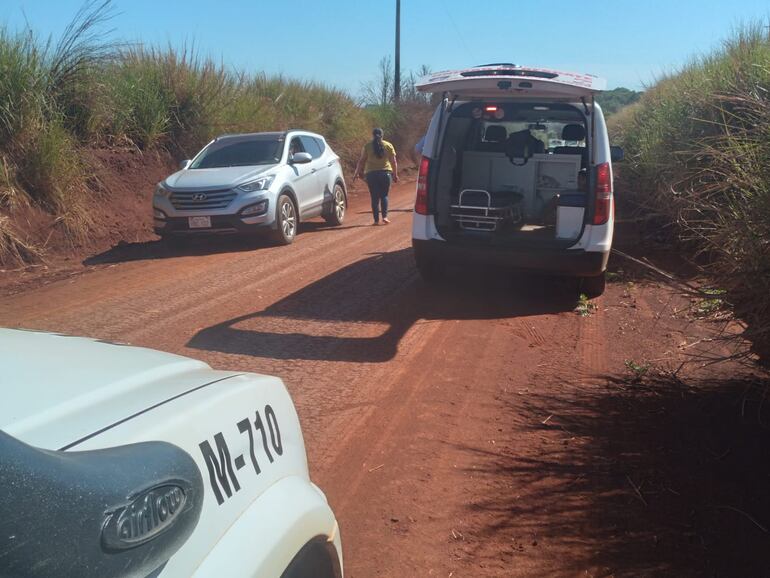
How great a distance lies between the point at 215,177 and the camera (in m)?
11.5

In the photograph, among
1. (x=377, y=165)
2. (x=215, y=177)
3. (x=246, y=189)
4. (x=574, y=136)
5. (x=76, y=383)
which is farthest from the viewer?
(x=377, y=165)

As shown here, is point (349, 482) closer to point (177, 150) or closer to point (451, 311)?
point (451, 311)

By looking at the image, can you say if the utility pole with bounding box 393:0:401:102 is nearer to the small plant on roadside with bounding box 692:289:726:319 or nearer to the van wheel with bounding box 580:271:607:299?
the van wheel with bounding box 580:271:607:299

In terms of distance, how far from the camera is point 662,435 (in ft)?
15.4

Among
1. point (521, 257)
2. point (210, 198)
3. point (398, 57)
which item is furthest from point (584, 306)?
point (398, 57)

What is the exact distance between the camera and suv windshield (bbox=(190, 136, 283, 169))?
12.4m

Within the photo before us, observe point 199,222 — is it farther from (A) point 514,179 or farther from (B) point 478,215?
(B) point 478,215

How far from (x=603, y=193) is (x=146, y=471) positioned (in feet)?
21.6

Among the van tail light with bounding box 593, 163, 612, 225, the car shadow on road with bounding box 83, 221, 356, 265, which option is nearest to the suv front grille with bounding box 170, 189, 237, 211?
the car shadow on road with bounding box 83, 221, 356, 265

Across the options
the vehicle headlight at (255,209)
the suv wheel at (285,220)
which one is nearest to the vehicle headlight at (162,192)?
the vehicle headlight at (255,209)

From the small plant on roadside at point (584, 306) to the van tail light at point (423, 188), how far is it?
190 centimetres

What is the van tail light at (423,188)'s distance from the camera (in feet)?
25.7

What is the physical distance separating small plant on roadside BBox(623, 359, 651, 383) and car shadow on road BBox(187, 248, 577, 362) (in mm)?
1700

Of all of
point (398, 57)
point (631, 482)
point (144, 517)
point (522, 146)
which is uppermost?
point (398, 57)
